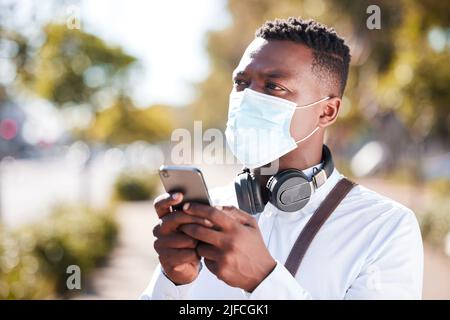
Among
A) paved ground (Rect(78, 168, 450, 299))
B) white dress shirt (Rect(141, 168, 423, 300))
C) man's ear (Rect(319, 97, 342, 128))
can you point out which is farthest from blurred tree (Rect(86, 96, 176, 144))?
white dress shirt (Rect(141, 168, 423, 300))

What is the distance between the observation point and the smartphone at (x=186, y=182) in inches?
61.6

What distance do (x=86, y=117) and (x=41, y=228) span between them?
185 inches

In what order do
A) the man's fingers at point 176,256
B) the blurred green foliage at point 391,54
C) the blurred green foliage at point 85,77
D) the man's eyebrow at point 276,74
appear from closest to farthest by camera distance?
the man's fingers at point 176,256 < the man's eyebrow at point 276,74 < the blurred green foliage at point 85,77 < the blurred green foliage at point 391,54

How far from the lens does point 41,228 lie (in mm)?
7465

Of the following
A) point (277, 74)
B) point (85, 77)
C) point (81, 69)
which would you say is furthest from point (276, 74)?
point (85, 77)

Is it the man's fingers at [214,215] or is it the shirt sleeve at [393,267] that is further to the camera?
the shirt sleeve at [393,267]

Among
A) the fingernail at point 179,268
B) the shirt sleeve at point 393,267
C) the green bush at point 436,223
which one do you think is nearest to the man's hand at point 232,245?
the fingernail at point 179,268

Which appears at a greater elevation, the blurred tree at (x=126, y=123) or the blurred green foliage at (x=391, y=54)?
the blurred green foliage at (x=391, y=54)

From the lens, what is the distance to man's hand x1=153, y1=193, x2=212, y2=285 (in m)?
1.58

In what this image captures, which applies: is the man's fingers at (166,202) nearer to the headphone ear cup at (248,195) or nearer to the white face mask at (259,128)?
the headphone ear cup at (248,195)

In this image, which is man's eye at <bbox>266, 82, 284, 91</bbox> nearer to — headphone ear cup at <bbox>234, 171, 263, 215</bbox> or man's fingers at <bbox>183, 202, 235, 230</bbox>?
headphone ear cup at <bbox>234, 171, 263, 215</bbox>
